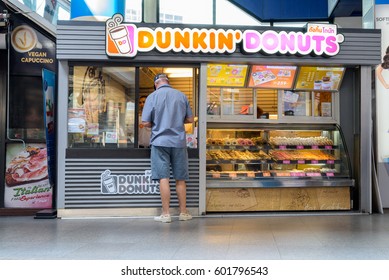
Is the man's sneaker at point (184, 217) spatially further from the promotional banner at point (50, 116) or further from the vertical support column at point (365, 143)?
the vertical support column at point (365, 143)

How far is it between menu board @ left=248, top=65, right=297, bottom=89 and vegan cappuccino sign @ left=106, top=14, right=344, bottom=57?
1.69 feet

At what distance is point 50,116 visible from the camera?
6.56 metres

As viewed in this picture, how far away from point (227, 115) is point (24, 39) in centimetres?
343

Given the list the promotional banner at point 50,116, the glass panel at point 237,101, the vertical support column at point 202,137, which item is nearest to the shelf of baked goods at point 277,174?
the vertical support column at point 202,137

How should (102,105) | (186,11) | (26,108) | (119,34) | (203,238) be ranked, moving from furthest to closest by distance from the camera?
1. (186,11)
2. (26,108)
3. (102,105)
4. (119,34)
5. (203,238)

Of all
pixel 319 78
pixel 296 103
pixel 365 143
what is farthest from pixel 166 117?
pixel 365 143

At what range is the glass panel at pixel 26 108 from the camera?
7.00 m

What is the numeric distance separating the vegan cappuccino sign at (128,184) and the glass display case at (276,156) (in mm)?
898

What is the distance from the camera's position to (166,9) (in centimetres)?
1115

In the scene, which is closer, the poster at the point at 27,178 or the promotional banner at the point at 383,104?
the poster at the point at 27,178

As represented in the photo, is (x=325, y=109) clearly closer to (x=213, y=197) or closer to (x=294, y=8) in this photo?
(x=213, y=197)

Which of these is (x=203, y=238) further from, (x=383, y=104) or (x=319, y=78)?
(x=383, y=104)

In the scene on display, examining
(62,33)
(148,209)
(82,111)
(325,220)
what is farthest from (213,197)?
(62,33)
